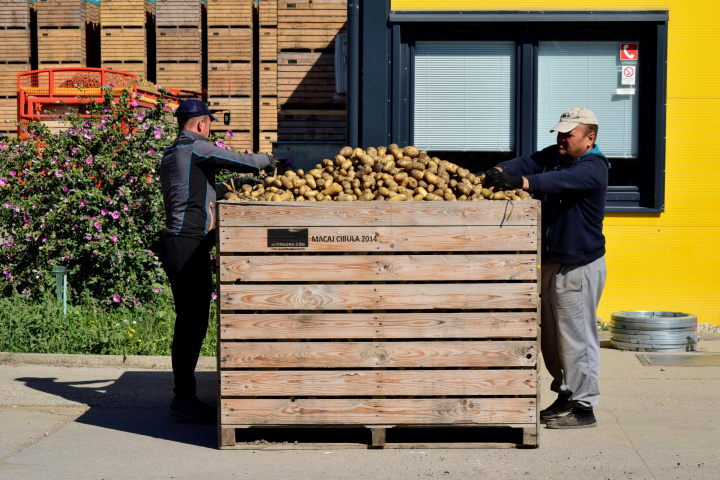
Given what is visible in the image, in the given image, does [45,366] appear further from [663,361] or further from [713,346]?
[713,346]

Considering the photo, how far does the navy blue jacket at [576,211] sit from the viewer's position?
5.11 metres

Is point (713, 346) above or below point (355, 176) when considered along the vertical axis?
below

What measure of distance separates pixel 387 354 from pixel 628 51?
5359mm

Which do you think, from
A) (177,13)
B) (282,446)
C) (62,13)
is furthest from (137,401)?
(62,13)

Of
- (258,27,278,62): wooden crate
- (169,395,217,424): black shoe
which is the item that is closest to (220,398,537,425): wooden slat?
(169,395,217,424): black shoe

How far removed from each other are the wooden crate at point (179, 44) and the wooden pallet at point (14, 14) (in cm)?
323

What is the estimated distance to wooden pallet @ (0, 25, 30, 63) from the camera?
1898cm

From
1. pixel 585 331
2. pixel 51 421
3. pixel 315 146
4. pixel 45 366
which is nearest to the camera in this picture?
pixel 585 331

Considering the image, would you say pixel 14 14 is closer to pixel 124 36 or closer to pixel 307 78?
pixel 124 36

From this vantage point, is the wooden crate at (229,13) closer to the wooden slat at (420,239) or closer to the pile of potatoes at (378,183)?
the pile of potatoes at (378,183)

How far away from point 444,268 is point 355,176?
2.99 feet

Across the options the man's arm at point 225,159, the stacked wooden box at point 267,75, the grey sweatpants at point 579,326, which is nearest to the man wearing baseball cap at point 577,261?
the grey sweatpants at point 579,326

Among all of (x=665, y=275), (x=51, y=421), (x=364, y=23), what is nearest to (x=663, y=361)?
(x=665, y=275)

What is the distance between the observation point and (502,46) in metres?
8.80
